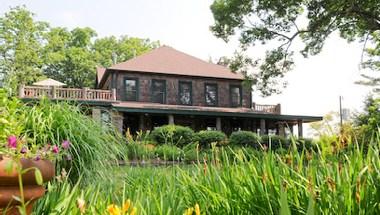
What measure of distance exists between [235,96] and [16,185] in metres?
24.4

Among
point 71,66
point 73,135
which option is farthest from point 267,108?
point 73,135

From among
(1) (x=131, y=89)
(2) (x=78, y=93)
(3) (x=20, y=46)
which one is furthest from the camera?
(3) (x=20, y=46)

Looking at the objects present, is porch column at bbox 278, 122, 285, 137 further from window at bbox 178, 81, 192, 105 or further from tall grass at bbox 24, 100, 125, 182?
tall grass at bbox 24, 100, 125, 182

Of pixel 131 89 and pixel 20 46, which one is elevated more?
pixel 20 46

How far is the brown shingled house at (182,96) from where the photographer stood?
2372 cm

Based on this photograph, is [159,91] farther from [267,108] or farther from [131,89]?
[267,108]

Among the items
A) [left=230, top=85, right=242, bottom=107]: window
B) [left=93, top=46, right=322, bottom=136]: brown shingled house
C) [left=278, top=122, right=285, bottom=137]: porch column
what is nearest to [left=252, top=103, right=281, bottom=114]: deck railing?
[left=93, top=46, right=322, bottom=136]: brown shingled house

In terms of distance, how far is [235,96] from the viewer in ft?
85.4

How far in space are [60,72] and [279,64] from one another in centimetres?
2948

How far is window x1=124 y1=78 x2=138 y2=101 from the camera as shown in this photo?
Result: 23922mm

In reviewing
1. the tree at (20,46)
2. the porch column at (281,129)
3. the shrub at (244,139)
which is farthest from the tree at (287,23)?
the tree at (20,46)

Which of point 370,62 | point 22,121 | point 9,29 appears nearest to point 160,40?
point 9,29

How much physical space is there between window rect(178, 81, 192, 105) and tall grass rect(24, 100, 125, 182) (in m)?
20.8

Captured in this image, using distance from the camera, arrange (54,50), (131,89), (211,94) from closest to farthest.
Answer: (131,89), (211,94), (54,50)
